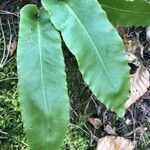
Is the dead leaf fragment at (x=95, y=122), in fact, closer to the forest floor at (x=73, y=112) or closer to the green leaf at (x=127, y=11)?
the forest floor at (x=73, y=112)

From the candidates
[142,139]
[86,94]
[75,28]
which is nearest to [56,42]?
[75,28]

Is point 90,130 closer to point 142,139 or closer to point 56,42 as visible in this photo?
point 142,139

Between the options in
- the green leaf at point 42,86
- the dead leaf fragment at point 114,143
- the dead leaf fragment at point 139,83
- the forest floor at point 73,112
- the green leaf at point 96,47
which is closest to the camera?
the green leaf at point 42,86

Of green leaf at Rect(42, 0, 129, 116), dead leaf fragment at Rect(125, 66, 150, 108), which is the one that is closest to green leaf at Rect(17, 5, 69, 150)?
green leaf at Rect(42, 0, 129, 116)

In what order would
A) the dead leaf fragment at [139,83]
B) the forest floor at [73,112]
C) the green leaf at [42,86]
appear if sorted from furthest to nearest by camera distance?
the dead leaf fragment at [139,83] < the forest floor at [73,112] < the green leaf at [42,86]

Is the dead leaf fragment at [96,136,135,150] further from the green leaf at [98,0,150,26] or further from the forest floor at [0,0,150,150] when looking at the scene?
the green leaf at [98,0,150,26]

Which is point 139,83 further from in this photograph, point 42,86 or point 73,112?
point 42,86

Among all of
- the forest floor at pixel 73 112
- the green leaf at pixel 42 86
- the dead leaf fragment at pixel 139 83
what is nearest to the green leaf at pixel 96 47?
the green leaf at pixel 42 86
